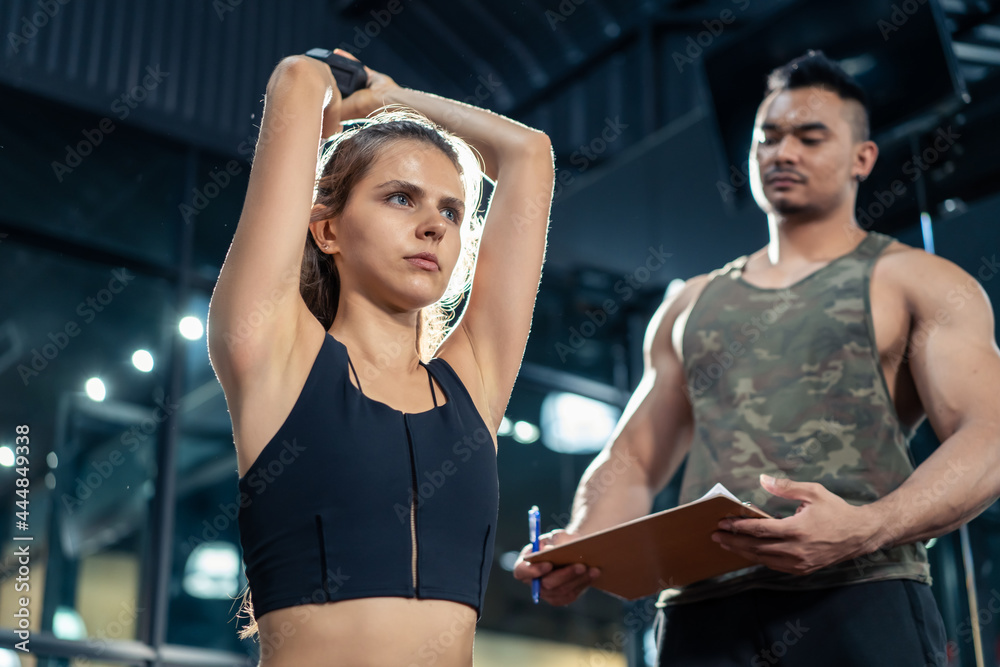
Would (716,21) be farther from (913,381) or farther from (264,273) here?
(264,273)

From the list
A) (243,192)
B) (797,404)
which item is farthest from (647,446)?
(243,192)

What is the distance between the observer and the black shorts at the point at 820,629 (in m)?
1.44

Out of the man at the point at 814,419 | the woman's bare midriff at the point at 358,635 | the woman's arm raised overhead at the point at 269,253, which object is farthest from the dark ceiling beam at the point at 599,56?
the woman's bare midriff at the point at 358,635

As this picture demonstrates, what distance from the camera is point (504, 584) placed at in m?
4.99

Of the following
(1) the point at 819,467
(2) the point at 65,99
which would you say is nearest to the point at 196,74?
(2) the point at 65,99

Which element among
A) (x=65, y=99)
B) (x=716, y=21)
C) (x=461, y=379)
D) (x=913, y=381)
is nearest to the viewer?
(x=461, y=379)

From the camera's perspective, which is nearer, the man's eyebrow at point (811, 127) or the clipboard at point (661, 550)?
the clipboard at point (661, 550)

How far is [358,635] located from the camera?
3.18 ft

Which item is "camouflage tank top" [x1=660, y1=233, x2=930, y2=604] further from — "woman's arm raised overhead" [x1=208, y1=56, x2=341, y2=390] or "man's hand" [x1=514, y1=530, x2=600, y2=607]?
"woman's arm raised overhead" [x1=208, y1=56, x2=341, y2=390]

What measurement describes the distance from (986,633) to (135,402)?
120 inches

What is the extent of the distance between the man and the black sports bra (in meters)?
0.45

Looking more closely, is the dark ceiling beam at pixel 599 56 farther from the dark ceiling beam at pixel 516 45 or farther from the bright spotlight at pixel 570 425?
the bright spotlight at pixel 570 425

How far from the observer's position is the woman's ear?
124 centimetres

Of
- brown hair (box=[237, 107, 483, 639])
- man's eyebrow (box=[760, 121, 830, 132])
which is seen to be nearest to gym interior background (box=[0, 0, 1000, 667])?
man's eyebrow (box=[760, 121, 830, 132])
